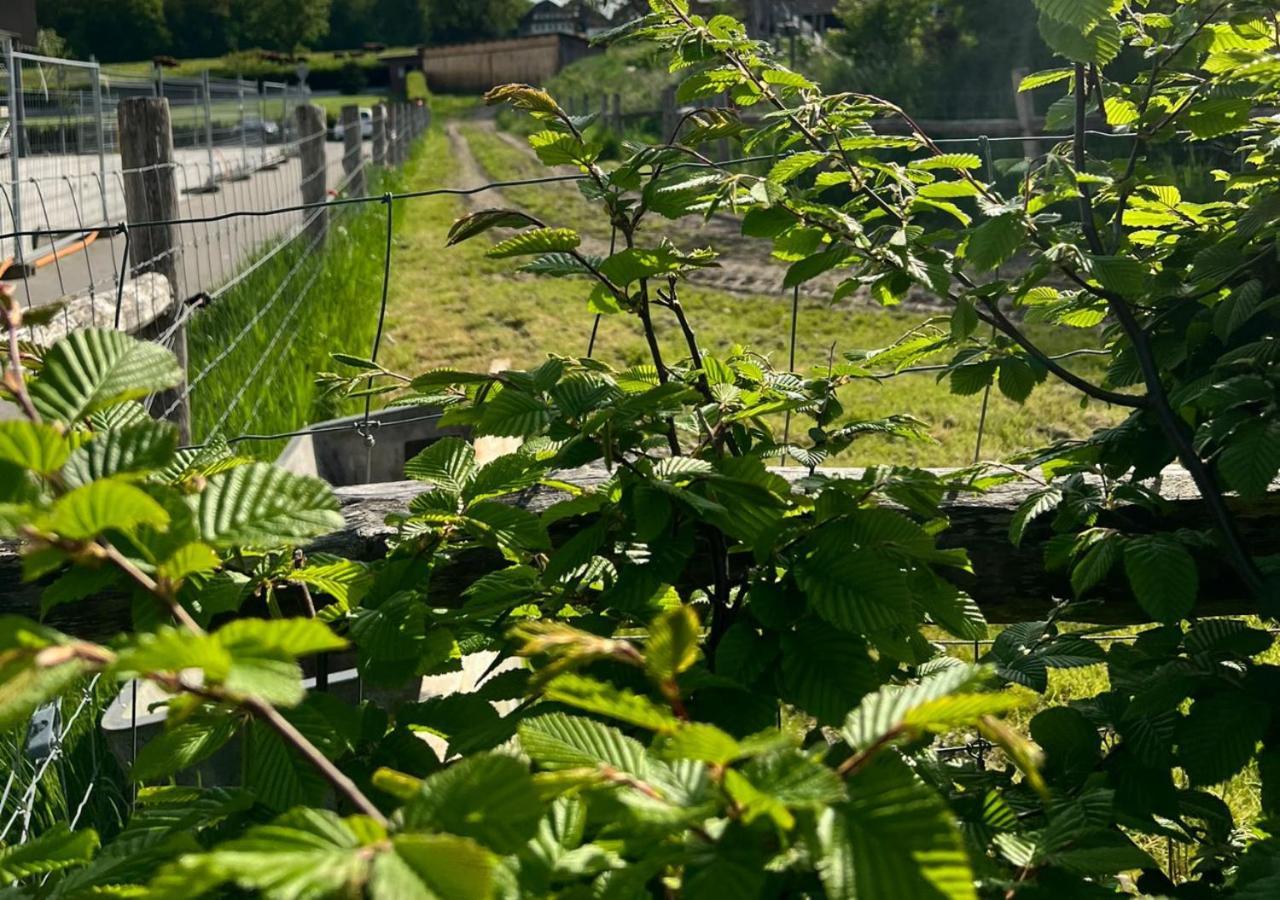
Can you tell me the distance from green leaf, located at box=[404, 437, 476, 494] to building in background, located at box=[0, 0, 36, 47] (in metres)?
17.6

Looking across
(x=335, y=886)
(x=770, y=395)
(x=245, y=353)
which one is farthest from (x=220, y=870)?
(x=245, y=353)

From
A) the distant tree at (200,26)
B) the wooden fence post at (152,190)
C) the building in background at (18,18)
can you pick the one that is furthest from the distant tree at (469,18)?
the wooden fence post at (152,190)

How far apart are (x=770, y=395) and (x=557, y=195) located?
15.4m

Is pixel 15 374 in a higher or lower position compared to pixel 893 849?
higher

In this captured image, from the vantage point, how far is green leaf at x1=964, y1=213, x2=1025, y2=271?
4.92 feet

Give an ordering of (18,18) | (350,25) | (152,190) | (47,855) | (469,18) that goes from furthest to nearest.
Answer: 1. (350,25)
2. (469,18)
3. (18,18)
4. (152,190)
5. (47,855)

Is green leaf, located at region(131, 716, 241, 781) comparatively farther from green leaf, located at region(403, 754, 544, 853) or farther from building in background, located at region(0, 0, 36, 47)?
building in background, located at region(0, 0, 36, 47)

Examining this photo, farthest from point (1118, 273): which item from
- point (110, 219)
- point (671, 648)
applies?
point (110, 219)

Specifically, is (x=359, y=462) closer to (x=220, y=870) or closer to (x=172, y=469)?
(x=172, y=469)

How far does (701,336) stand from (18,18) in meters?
15.6

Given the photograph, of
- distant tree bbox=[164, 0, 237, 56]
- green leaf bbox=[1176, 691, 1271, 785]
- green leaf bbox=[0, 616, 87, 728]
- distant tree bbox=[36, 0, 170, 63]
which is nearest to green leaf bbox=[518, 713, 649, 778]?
green leaf bbox=[0, 616, 87, 728]

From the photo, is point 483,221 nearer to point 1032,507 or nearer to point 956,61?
point 1032,507

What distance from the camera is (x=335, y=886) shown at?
0.55m

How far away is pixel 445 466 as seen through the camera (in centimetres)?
131
